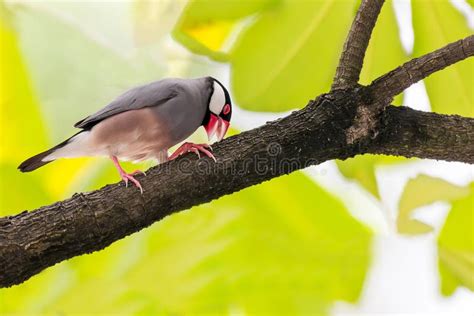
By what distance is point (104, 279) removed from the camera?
100cm

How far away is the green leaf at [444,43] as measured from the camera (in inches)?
38.1

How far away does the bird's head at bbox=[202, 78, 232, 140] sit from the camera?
1.09 metres

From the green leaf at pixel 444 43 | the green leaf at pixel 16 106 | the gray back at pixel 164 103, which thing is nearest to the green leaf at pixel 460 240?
the green leaf at pixel 444 43

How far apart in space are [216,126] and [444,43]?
0.36 m

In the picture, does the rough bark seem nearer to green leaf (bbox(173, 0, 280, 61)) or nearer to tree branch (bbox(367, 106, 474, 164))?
tree branch (bbox(367, 106, 474, 164))

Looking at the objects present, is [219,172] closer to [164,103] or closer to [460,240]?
[164,103]

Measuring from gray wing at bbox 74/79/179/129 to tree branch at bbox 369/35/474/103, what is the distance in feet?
1.08

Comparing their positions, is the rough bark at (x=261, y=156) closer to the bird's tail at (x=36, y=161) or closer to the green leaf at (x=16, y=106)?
the bird's tail at (x=36, y=161)

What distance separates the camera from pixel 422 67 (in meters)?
0.82

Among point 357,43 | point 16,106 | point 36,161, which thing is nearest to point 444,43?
point 357,43

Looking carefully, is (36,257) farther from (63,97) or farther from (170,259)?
(63,97)

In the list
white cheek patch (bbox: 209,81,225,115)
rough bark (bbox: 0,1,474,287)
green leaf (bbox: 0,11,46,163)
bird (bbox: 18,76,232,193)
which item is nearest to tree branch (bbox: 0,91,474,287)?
rough bark (bbox: 0,1,474,287)

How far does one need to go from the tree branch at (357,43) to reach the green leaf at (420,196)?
0.88 feet

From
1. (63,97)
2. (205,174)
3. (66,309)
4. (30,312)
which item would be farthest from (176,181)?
(63,97)
